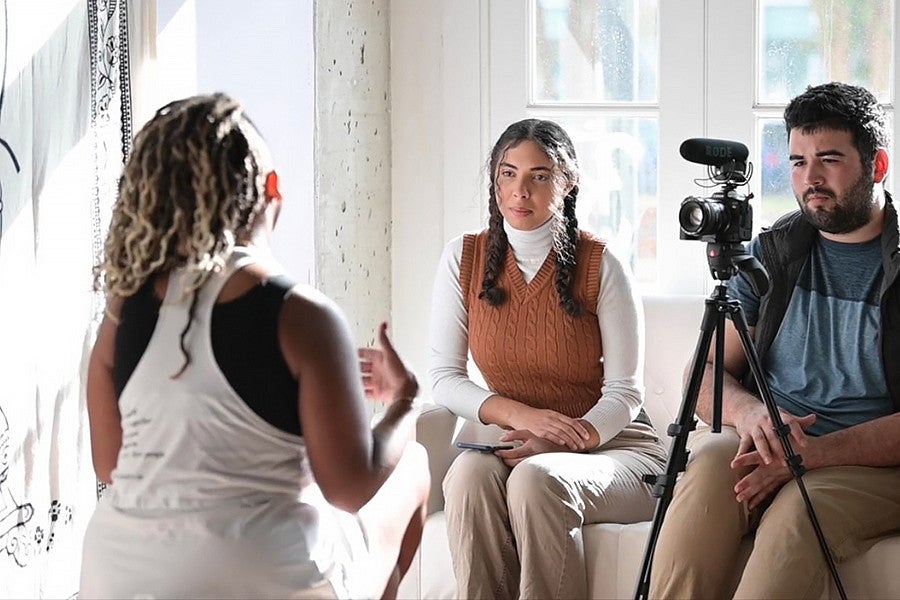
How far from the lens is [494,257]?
9.09 feet

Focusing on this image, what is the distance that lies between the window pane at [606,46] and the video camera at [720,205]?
1117 mm

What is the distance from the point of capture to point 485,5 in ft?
11.5

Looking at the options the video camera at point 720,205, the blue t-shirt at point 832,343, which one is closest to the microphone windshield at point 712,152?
the video camera at point 720,205

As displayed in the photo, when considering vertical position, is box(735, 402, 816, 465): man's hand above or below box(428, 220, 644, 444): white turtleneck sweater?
below

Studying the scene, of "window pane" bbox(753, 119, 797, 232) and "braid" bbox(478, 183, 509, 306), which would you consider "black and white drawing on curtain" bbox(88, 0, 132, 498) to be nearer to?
"braid" bbox(478, 183, 509, 306)

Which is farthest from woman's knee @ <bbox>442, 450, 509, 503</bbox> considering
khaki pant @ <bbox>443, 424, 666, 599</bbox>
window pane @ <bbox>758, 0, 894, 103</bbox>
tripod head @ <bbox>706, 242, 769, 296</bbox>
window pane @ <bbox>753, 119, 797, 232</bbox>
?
window pane @ <bbox>758, 0, 894, 103</bbox>

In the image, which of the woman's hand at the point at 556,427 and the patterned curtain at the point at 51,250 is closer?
the patterned curtain at the point at 51,250

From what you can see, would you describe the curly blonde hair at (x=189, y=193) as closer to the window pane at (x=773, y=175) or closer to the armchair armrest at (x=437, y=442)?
the armchair armrest at (x=437, y=442)

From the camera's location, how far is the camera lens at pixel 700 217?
2.34 metres

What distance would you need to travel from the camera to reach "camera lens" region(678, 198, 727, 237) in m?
2.34

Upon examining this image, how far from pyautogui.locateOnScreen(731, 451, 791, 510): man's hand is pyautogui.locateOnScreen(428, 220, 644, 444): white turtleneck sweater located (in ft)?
1.02

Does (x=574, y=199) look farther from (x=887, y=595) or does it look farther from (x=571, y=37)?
(x=887, y=595)

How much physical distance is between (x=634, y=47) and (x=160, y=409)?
7.55 ft

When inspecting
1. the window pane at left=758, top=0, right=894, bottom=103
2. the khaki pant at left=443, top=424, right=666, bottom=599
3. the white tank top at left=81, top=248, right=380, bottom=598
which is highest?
the window pane at left=758, top=0, right=894, bottom=103
